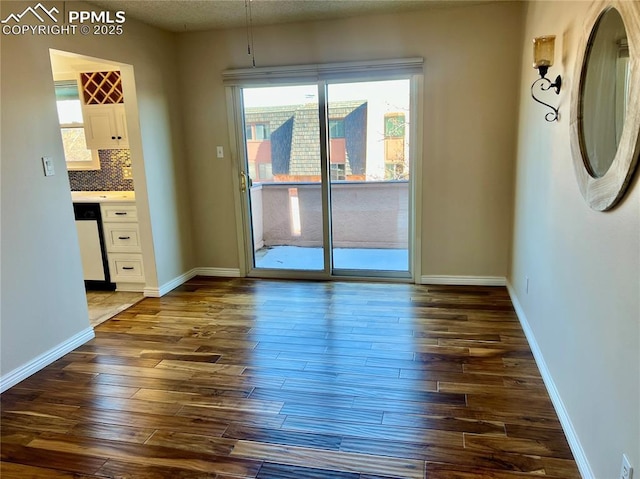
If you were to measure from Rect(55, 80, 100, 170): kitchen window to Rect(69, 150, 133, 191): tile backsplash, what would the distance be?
2.4 inches

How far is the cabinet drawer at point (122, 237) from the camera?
4.14 m

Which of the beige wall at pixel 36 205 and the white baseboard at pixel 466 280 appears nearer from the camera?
the beige wall at pixel 36 205

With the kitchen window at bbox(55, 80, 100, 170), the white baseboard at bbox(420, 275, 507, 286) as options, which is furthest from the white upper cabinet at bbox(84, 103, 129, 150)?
the white baseboard at bbox(420, 275, 507, 286)

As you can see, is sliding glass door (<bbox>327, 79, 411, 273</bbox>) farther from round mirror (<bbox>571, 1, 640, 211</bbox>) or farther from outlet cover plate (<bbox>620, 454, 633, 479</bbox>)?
outlet cover plate (<bbox>620, 454, 633, 479</bbox>)

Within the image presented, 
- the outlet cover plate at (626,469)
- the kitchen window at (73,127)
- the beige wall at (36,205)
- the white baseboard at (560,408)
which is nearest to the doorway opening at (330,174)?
the beige wall at (36,205)

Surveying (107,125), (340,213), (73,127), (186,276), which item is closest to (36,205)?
(107,125)

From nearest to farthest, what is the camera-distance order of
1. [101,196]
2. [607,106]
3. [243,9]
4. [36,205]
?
1. [607,106]
2. [36,205]
3. [243,9]
4. [101,196]

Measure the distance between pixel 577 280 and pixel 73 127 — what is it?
4819mm

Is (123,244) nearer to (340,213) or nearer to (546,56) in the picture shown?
(340,213)

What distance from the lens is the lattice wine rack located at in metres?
4.31

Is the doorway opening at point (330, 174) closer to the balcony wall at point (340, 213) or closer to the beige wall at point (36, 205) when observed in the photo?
the balcony wall at point (340, 213)

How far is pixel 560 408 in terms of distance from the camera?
7.01ft

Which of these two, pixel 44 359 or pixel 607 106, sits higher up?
pixel 607 106

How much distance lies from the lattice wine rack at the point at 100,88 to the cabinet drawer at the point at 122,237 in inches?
48.9
